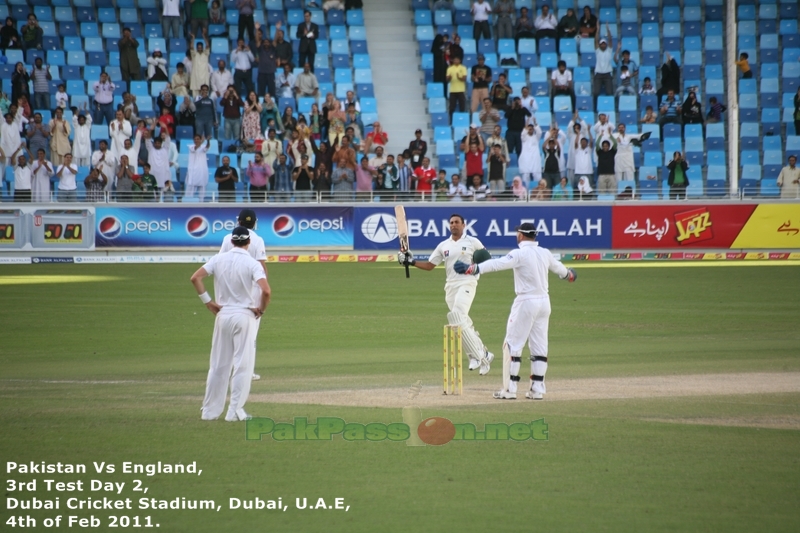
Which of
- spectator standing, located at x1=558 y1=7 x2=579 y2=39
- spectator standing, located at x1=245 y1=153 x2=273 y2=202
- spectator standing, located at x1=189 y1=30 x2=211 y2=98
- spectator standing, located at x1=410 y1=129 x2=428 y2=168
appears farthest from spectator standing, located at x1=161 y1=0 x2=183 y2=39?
spectator standing, located at x1=558 y1=7 x2=579 y2=39

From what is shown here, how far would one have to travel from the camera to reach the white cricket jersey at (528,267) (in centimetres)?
1045

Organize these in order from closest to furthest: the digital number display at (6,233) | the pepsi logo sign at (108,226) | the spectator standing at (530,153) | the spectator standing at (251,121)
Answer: the digital number display at (6,233)
the pepsi logo sign at (108,226)
the spectator standing at (530,153)
the spectator standing at (251,121)

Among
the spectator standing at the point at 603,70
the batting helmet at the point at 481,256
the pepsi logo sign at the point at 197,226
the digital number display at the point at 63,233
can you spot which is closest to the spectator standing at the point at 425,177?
the pepsi logo sign at the point at 197,226

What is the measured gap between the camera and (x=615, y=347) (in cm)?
1416

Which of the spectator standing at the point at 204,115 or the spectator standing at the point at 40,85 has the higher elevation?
the spectator standing at the point at 40,85

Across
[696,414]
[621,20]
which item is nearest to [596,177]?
[621,20]

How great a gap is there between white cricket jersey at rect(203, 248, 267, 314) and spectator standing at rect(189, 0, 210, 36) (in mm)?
23460

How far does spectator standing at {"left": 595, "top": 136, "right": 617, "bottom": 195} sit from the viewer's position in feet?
91.5

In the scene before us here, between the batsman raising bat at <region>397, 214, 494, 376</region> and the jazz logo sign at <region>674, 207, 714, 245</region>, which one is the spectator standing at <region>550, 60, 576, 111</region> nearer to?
the jazz logo sign at <region>674, 207, 714, 245</region>

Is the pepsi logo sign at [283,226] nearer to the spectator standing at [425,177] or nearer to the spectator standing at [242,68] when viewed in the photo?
the spectator standing at [425,177]

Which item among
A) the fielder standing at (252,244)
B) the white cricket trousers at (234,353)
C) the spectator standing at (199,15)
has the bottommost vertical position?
the white cricket trousers at (234,353)

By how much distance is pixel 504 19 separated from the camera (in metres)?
32.6

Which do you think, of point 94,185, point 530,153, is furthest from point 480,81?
point 94,185

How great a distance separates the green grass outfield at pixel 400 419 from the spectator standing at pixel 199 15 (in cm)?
1462
